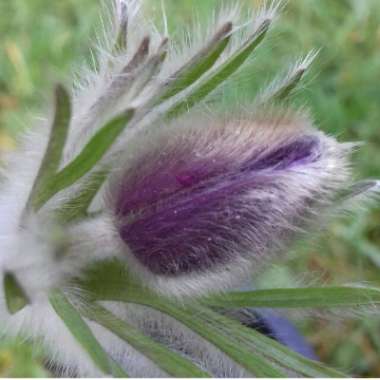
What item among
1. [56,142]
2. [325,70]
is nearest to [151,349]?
[56,142]

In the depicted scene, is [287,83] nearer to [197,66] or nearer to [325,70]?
[197,66]

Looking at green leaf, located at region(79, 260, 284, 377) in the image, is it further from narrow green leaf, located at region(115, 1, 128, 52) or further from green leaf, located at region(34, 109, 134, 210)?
narrow green leaf, located at region(115, 1, 128, 52)

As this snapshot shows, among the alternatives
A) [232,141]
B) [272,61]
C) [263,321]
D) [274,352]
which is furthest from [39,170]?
[272,61]

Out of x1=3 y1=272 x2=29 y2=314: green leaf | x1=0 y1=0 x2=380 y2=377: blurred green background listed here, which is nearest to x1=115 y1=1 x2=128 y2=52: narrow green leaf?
x1=3 y1=272 x2=29 y2=314: green leaf

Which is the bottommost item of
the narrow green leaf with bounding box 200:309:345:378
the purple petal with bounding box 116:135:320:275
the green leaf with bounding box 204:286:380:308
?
the narrow green leaf with bounding box 200:309:345:378

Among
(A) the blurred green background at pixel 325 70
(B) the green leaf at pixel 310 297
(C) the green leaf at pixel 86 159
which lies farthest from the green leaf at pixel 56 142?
(A) the blurred green background at pixel 325 70

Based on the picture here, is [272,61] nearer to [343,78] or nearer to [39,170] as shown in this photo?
[343,78]
